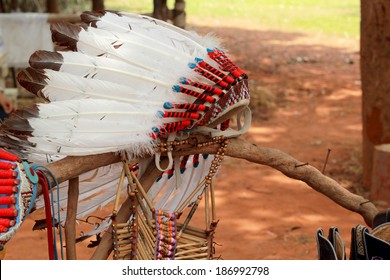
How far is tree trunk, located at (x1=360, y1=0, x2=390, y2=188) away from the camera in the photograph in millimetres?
4688

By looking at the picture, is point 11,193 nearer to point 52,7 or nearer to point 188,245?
point 188,245

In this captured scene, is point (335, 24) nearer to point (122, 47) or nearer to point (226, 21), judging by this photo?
point (226, 21)

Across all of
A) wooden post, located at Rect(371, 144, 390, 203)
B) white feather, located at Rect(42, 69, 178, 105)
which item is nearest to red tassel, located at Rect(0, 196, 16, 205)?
white feather, located at Rect(42, 69, 178, 105)

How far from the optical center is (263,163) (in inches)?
70.3

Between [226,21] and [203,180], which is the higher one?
[203,180]

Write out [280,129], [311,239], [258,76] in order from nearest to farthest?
[311,239] → [280,129] → [258,76]

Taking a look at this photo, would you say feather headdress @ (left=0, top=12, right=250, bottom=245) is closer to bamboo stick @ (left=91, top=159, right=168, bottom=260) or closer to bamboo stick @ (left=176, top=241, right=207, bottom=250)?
bamboo stick @ (left=91, top=159, right=168, bottom=260)

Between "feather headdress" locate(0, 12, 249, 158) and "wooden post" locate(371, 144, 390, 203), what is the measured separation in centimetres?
314

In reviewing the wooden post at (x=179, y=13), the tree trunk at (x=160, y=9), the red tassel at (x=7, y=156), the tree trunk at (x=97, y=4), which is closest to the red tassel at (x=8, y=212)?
the red tassel at (x=7, y=156)

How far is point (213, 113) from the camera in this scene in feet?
5.35

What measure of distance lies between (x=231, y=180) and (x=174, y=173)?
11.6ft

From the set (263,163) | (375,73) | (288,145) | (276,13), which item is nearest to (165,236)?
(263,163)
